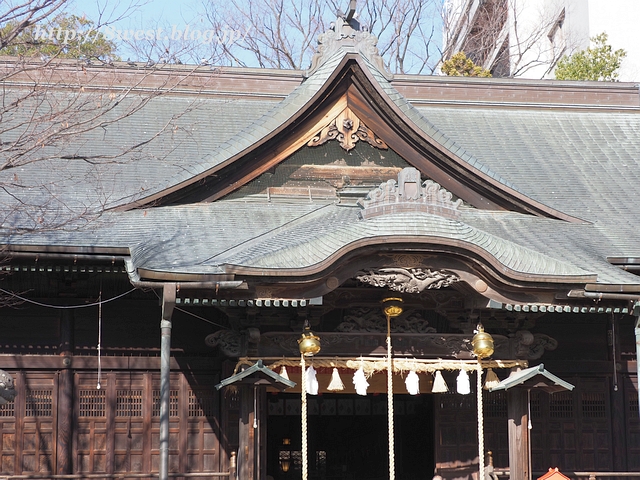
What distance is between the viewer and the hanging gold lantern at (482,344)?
36.4 ft

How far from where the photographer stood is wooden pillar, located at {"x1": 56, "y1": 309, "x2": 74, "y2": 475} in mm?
11656

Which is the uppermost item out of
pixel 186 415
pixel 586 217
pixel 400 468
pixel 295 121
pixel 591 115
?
pixel 591 115

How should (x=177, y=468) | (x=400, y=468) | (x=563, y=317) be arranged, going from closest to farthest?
(x=177, y=468), (x=563, y=317), (x=400, y=468)

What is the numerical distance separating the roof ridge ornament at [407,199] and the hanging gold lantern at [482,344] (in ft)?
4.86

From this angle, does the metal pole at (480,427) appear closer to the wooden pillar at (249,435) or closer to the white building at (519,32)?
the wooden pillar at (249,435)

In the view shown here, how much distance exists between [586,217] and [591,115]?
3832 millimetres

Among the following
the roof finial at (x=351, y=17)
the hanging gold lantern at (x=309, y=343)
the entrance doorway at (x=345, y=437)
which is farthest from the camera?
the entrance doorway at (x=345, y=437)

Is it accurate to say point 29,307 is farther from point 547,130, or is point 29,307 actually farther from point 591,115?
point 591,115

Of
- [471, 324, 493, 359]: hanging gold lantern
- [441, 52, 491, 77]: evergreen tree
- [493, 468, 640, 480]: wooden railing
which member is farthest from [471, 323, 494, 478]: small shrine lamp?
[441, 52, 491, 77]: evergreen tree

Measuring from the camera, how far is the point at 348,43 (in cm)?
1324

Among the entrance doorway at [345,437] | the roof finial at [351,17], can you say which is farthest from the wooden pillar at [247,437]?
the roof finial at [351,17]

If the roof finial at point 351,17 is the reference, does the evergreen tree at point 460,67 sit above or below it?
above

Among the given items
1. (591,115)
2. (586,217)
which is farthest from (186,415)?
(591,115)

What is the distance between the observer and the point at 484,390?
12.2 meters
